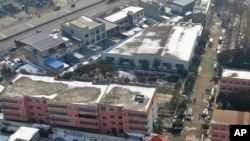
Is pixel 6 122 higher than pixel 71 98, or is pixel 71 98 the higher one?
pixel 71 98

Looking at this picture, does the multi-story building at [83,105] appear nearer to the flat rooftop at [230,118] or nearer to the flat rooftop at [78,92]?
the flat rooftop at [78,92]

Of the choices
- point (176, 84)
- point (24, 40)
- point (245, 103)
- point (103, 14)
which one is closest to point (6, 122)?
point (24, 40)

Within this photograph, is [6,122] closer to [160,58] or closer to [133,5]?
[160,58]

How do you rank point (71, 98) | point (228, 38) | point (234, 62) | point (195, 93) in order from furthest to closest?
point (228, 38), point (234, 62), point (195, 93), point (71, 98)

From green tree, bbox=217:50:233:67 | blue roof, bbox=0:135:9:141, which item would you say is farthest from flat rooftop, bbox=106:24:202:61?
blue roof, bbox=0:135:9:141

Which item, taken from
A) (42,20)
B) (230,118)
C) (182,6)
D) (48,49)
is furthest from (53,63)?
(230,118)

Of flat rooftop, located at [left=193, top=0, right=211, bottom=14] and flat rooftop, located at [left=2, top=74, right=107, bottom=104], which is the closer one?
flat rooftop, located at [left=2, top=74, right=107, bottom=104]

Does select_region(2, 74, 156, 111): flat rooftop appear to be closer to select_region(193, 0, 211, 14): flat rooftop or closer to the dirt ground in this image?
select_region(193, 0, 211, 14): flat rooftop

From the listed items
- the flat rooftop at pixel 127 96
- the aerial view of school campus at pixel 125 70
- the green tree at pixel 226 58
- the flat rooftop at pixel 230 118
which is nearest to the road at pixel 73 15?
the aerial view of school campus at pixel 125 70
